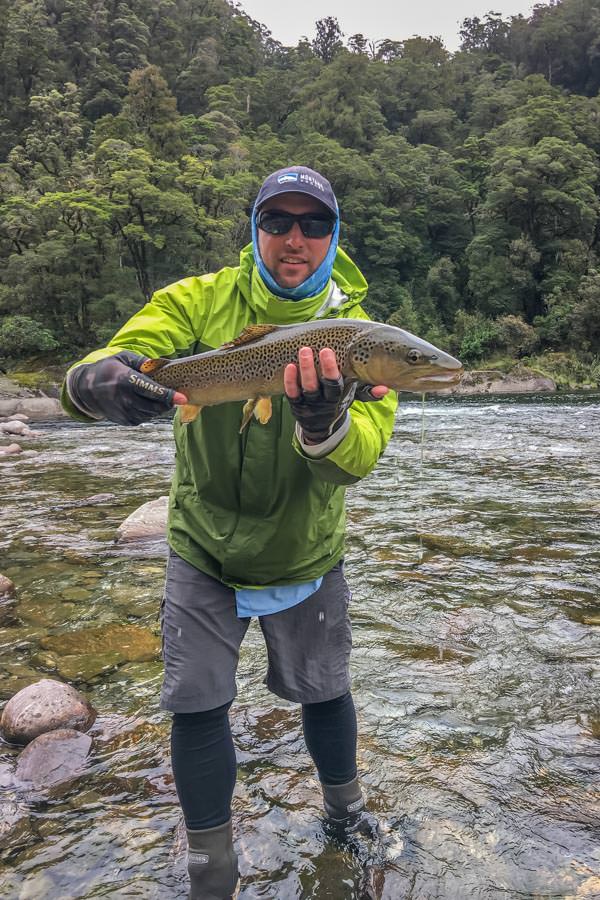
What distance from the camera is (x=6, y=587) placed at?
5.77 m

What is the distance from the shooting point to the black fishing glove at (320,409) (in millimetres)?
2135

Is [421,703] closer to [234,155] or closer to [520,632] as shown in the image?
[520,632]

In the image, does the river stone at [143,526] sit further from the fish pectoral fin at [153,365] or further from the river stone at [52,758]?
the fish pectoral fin at [153,365]

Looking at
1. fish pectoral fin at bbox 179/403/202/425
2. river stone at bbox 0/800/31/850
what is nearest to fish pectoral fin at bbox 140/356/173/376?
fish pectoral fin at bbox 179/403/202/425

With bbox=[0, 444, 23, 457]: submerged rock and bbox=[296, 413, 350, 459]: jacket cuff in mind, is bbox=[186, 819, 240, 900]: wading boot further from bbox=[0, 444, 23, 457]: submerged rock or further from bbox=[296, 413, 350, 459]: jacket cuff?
bbox=[0, 444, 23, 457]: submerged rock

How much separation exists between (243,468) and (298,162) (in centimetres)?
6888

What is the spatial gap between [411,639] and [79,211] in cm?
4386

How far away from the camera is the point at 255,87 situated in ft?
295

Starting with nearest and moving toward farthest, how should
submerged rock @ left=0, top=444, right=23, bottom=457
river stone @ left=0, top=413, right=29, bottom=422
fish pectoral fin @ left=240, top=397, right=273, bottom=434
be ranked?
1. fish pectoral fin @ left=240, top=397, right=273, bottom=434
2. submerged rock @ left=0, top=444, right=23, bottom=457
3. river stone @ left=0, top=413, right=29, bottom=422

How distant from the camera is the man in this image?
7.28 ft

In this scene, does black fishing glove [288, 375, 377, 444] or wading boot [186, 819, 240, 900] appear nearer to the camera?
black fishing glove [288, 375, 377, 444]

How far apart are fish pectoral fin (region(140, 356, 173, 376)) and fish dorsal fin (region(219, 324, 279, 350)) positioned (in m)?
0.25

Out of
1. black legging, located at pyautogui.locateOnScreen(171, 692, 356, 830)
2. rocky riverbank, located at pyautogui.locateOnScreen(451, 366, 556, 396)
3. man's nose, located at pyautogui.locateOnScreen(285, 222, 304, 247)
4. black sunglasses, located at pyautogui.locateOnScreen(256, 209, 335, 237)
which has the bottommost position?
rocky riverbank, located at pyautogui.locateOnScreen(451, 366, 556, 396)

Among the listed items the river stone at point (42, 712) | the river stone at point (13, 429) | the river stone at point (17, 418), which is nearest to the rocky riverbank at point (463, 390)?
the river stone at point (17, 418)
